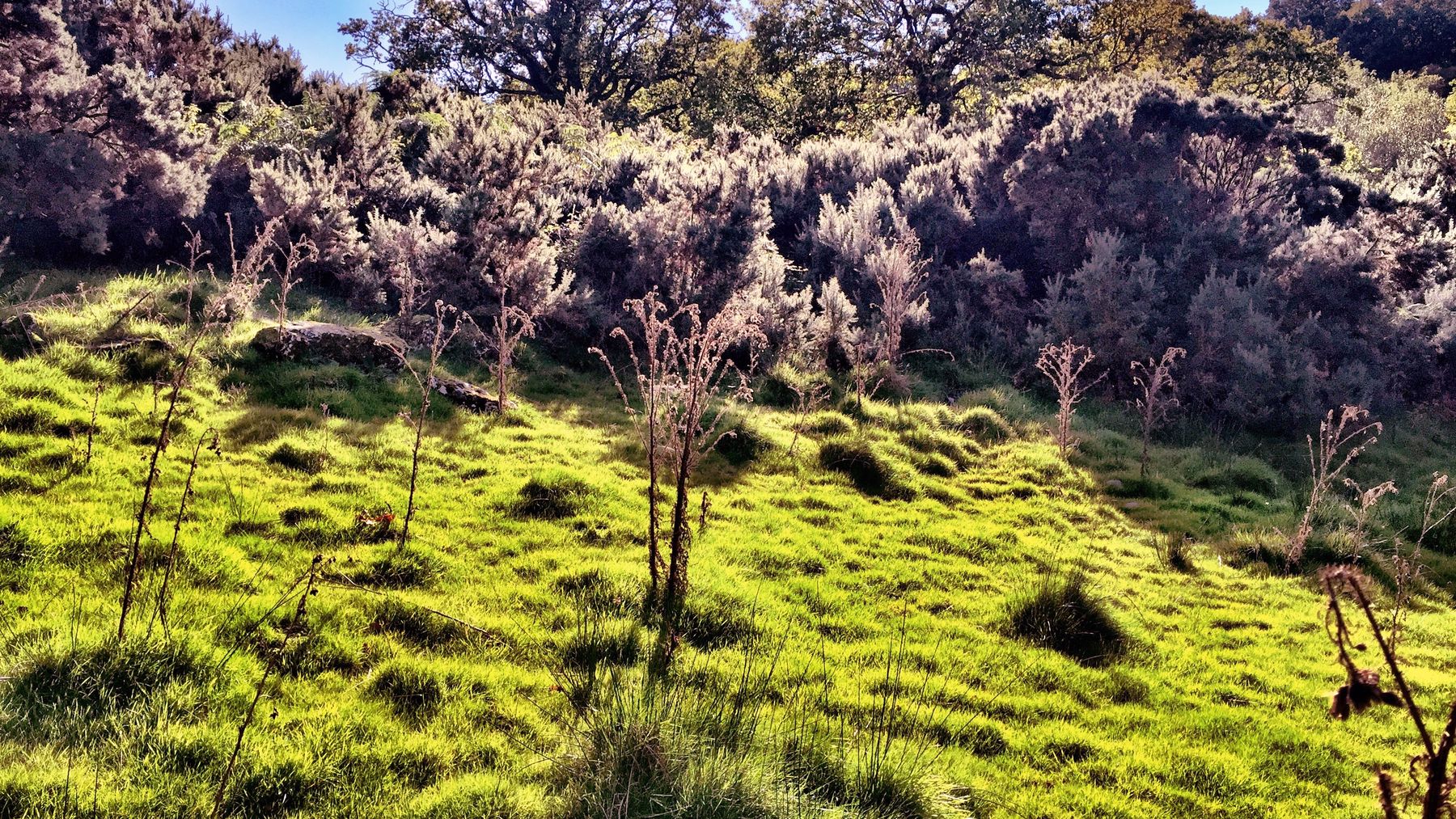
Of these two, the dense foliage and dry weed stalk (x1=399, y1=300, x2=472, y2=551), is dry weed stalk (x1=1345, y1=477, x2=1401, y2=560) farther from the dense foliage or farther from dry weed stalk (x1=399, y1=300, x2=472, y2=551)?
dry weed stalk (x1=399, y1=300, x2=472, y2=551)

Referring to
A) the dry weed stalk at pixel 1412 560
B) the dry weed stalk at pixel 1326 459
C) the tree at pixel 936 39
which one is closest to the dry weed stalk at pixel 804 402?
the dry weed stalk at pixel 1326 459

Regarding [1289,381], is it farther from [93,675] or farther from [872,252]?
[93,675]

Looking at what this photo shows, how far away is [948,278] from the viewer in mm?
17375

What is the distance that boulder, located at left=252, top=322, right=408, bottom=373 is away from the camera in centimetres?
1038

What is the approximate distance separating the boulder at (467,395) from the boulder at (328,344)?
61 centimetres

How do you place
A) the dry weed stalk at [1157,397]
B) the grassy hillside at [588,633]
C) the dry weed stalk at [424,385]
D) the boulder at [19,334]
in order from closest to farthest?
the grassy hillside at [588,633], the dry weed stalk at [424,385], the boulder at [19,334], the dry weed stalk at [1157,397]

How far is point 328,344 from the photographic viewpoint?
10680 mm

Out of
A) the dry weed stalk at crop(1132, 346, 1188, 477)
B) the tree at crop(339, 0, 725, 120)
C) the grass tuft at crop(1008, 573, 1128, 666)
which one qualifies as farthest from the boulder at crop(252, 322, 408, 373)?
the tree at crop(339, 0, 725, 120)

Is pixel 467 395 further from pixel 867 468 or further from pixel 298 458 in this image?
pixel 867 468

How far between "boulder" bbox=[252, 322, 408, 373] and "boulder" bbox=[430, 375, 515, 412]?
61 cm

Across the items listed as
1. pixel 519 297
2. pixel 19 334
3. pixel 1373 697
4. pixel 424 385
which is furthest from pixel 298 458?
pixel 1373 697

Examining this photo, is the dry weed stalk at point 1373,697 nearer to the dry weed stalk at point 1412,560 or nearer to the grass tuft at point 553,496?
the dry weed stalk at point 1412,560

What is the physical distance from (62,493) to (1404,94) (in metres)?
48.0

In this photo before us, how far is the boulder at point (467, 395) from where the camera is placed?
10.5m
